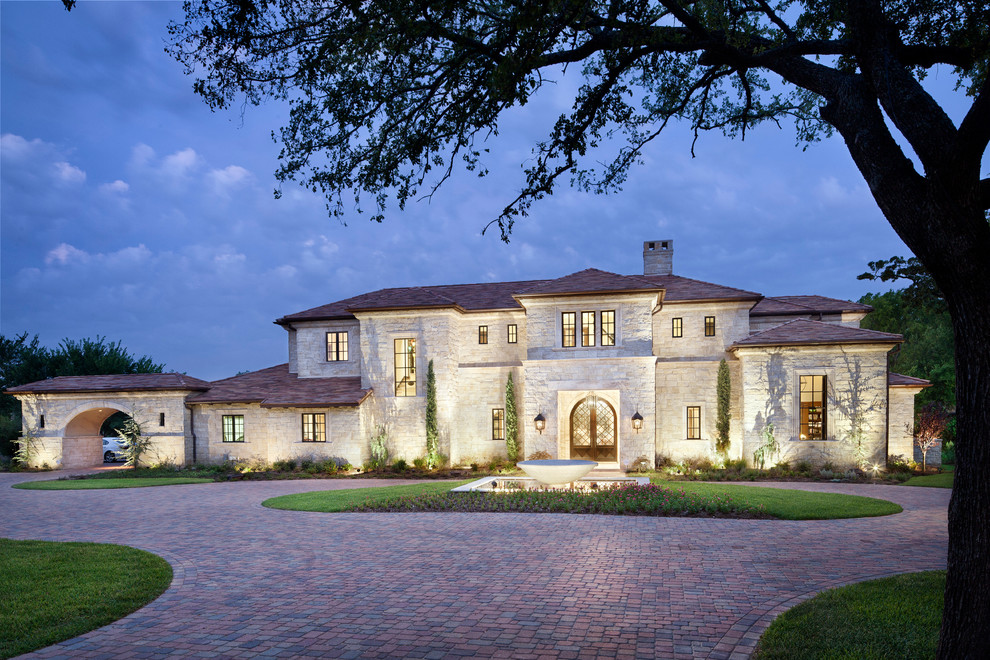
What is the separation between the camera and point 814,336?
2009cm

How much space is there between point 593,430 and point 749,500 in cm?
1015

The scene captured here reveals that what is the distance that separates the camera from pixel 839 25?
727 cm

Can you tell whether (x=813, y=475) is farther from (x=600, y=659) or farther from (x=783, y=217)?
(x=783, y=217)

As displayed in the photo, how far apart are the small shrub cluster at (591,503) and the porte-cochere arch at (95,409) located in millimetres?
14931

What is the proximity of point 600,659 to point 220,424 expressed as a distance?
23317 millimetres

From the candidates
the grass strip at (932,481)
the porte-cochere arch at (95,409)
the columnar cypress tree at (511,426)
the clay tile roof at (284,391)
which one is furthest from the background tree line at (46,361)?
the grass strip at (932,481)

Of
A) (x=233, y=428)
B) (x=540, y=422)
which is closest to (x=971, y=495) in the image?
(x=540, y=422)

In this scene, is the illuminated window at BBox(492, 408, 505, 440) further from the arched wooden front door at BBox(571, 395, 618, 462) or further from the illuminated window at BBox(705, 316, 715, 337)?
the illuminated window at BBox(705, 316, 715, 337)

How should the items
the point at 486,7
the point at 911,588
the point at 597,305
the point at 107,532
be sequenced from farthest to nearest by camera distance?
the point at 597,305
the point at 107,532
the point at 911,588
the point at 486,7

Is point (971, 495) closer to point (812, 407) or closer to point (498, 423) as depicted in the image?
point (812, 407)

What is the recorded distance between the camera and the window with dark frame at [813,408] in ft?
65.6

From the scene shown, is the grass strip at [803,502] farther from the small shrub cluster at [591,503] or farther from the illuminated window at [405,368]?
the illuminated window at [405,368]

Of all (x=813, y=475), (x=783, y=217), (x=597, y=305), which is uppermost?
(x=783, y=217)

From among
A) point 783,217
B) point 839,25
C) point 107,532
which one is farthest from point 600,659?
point 783,217
